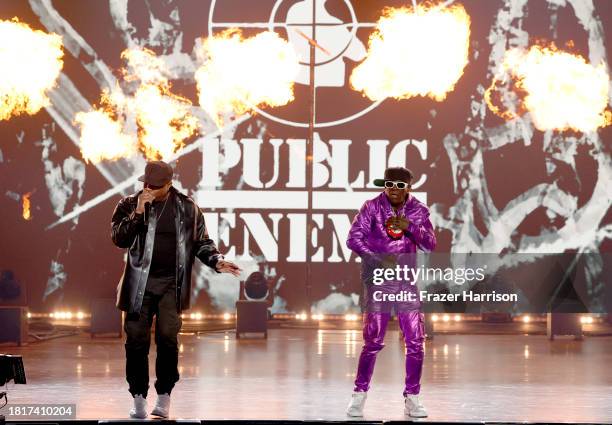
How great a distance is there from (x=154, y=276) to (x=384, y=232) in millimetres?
1327

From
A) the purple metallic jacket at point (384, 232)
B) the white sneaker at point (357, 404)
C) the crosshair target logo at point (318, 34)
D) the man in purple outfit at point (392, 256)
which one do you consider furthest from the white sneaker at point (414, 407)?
the crosshair target logo at point (318, 34)

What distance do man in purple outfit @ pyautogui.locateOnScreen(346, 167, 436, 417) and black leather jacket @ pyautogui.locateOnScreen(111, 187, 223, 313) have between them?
873 mm

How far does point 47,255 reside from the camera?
14211 millimetres

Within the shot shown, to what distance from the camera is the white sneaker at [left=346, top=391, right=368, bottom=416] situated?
6.54 m

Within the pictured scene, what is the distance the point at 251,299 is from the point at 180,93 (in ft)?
8.89

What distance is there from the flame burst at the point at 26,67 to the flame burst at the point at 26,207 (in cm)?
99

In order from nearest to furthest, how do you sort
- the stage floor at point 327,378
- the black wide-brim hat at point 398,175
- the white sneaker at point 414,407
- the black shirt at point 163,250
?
the black shirt at point 163,250
the white sneaker at point 414,407
the black wide-brim hat at point 398,175
the stage floor at point 327,378

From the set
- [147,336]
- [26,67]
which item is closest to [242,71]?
[26,67]

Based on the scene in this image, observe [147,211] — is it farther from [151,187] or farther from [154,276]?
[154,276]

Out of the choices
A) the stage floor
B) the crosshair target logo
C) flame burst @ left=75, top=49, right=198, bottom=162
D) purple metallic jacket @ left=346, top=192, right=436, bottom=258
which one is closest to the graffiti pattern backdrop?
the crosshair target logo

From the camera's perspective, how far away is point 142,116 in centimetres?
1403

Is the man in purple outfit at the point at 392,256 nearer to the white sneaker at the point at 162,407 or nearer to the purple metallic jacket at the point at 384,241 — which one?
the purple metallic jacket at the point at 384,241

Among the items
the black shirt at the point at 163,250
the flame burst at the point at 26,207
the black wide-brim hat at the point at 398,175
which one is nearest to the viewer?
the black shirt at the point at 163,250

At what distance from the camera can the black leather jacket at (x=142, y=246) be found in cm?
635
